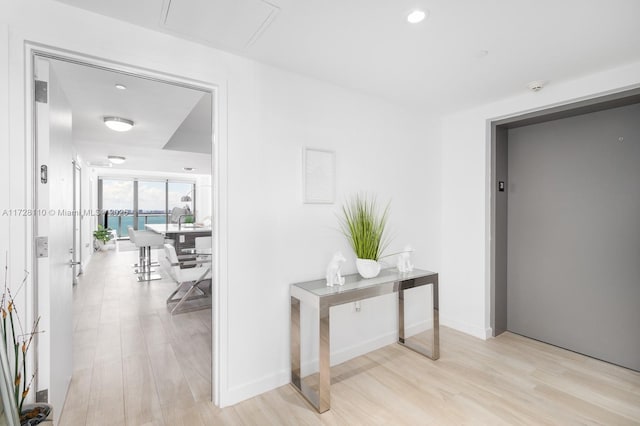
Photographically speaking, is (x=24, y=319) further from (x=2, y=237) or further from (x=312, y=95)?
(x=312, y=95)

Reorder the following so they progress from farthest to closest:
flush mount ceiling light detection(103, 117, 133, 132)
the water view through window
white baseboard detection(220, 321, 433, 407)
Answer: the water view through window → flush mount ceiling light detection(103, 117, 133, 132) → white baseboard detection(220, 321, 433, 407)

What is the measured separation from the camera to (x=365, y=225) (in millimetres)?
2680

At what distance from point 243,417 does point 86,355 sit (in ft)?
5.63

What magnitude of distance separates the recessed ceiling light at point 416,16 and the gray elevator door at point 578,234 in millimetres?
2176

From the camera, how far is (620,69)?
2.39 metres

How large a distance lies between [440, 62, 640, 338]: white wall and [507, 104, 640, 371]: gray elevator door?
1.34 ft

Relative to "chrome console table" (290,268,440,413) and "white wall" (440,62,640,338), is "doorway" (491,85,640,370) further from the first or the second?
"chrome console table" (290,268,440,413)

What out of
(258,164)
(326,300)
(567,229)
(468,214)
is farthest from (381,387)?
(567,229)

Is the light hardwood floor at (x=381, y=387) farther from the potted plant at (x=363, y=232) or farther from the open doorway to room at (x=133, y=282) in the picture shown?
the potted plant at (x=363, y=232)

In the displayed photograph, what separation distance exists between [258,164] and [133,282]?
435cm

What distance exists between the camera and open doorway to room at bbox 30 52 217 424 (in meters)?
2.15

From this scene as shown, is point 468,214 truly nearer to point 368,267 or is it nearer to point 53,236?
point 368,267

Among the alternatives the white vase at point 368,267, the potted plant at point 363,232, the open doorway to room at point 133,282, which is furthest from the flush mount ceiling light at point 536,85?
the open doorway to room at point 133,282

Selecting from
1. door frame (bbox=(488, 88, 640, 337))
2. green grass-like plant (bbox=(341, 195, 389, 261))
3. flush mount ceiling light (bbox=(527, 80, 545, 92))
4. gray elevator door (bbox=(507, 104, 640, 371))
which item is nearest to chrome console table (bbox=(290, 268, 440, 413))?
green grass-like plant (bbox=(341, 195, 389, 261))
